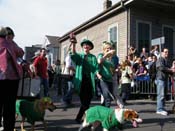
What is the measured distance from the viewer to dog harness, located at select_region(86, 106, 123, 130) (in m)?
6.22

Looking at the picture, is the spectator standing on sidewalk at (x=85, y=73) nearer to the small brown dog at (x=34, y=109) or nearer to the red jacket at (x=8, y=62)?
the small brown dog at (x=34, y=109)

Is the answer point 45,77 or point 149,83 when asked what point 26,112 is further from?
point 149,83

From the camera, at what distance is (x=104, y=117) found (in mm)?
6406

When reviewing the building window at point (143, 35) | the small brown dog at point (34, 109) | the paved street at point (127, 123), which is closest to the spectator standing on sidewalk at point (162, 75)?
the paved street at point (127, 123)

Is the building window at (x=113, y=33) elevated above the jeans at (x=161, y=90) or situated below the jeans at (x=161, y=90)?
above

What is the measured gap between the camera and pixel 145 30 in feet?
67.8

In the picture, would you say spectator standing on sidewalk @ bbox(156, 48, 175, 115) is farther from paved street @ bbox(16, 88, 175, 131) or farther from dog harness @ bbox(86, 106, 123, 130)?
dog harness @ bbox(86, 106, 123, 130)

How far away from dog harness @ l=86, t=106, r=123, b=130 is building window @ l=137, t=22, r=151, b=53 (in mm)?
13919

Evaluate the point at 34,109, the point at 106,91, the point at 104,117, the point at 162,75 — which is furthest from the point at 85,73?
the point at 162,75

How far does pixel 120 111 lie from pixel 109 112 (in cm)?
22

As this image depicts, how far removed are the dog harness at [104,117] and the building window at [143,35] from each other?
13919 mm

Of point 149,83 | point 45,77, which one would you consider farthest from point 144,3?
point 45,77

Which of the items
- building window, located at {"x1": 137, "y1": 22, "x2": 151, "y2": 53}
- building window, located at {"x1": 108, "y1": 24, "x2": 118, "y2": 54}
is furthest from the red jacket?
building window, located at {"x1": 108, "y1": 24, "x2": 118, "y2": 54}

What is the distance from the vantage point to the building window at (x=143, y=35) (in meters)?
20.3
